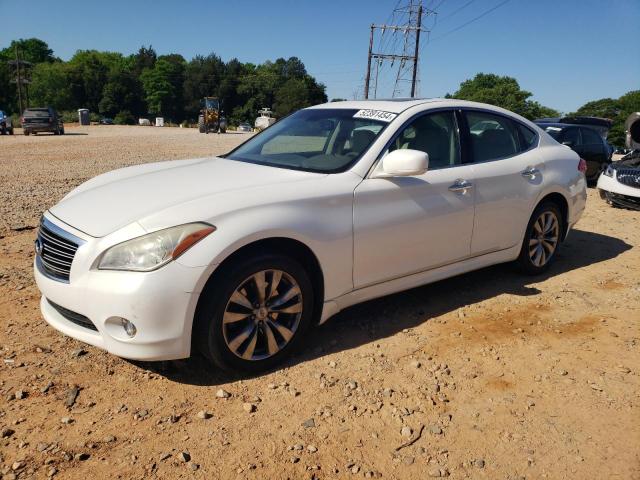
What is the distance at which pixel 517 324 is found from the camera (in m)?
3.98

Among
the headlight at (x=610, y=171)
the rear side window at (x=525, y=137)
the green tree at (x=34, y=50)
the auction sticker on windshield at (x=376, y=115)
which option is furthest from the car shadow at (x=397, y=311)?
the green tree at (x=34, y=50)

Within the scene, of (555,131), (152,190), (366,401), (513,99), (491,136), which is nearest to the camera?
(366,401)

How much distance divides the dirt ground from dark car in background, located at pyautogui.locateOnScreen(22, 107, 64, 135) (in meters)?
30.4

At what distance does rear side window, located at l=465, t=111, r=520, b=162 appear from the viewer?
4281 millimetres

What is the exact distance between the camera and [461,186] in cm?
396

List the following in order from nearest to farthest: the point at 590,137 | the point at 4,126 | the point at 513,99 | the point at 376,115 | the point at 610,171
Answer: the point at 376,115 → the point at 610,171 → the point at 590,137 → the point at 4,126 → the point at 513,99

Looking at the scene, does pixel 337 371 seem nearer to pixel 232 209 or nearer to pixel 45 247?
pixel 232 209

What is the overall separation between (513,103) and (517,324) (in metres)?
86.2

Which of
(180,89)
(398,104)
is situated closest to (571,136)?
(398,104)

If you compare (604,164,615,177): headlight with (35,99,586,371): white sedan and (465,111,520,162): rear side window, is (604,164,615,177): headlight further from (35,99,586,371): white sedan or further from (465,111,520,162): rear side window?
(465,111,520,162): rear side window

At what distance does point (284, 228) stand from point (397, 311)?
60.5 inches

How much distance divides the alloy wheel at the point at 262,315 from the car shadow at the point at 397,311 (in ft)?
0.64

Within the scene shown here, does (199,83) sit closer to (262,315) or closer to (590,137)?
(590,137)

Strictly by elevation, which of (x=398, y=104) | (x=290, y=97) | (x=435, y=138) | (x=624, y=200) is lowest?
(x=624, y=200)
